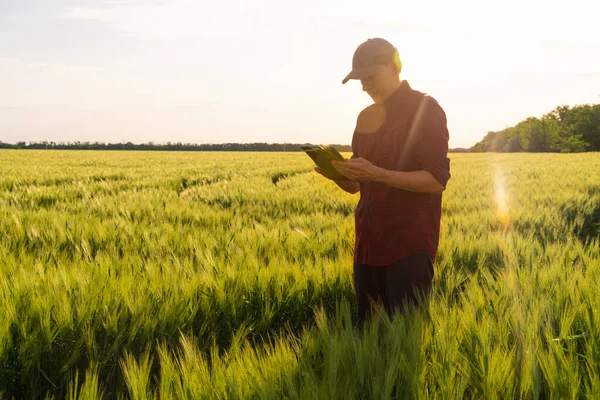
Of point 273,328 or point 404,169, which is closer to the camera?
point 404,169

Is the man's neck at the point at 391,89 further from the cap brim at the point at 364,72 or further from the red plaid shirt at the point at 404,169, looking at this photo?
the cap brim at the point at 364,72

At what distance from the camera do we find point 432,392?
123 centimetres

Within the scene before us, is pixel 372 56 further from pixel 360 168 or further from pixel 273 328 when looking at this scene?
pixel 273 328

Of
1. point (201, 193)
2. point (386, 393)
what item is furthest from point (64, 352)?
point (201, 193)

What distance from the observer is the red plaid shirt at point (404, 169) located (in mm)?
2332

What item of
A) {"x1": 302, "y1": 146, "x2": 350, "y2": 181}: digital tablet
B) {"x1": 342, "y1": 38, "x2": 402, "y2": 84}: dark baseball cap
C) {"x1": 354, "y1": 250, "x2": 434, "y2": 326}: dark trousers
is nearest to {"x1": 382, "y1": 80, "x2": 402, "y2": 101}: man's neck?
{"x1": 342, "y1": 38, "x2": 402, "y2": 84}: dark baseball cap

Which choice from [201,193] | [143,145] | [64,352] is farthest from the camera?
[143,145]

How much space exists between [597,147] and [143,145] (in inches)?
3951

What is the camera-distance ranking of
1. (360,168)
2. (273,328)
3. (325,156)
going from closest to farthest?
(360,168), (325,156), (273,328)

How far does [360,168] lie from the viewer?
2.19 m

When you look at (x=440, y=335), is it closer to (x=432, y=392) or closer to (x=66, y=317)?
(x=432, y=392)

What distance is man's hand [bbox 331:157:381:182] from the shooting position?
2186 mm

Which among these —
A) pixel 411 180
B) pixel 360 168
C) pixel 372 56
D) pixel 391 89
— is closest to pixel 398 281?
pixel 411 180

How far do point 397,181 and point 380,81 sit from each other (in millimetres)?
577
